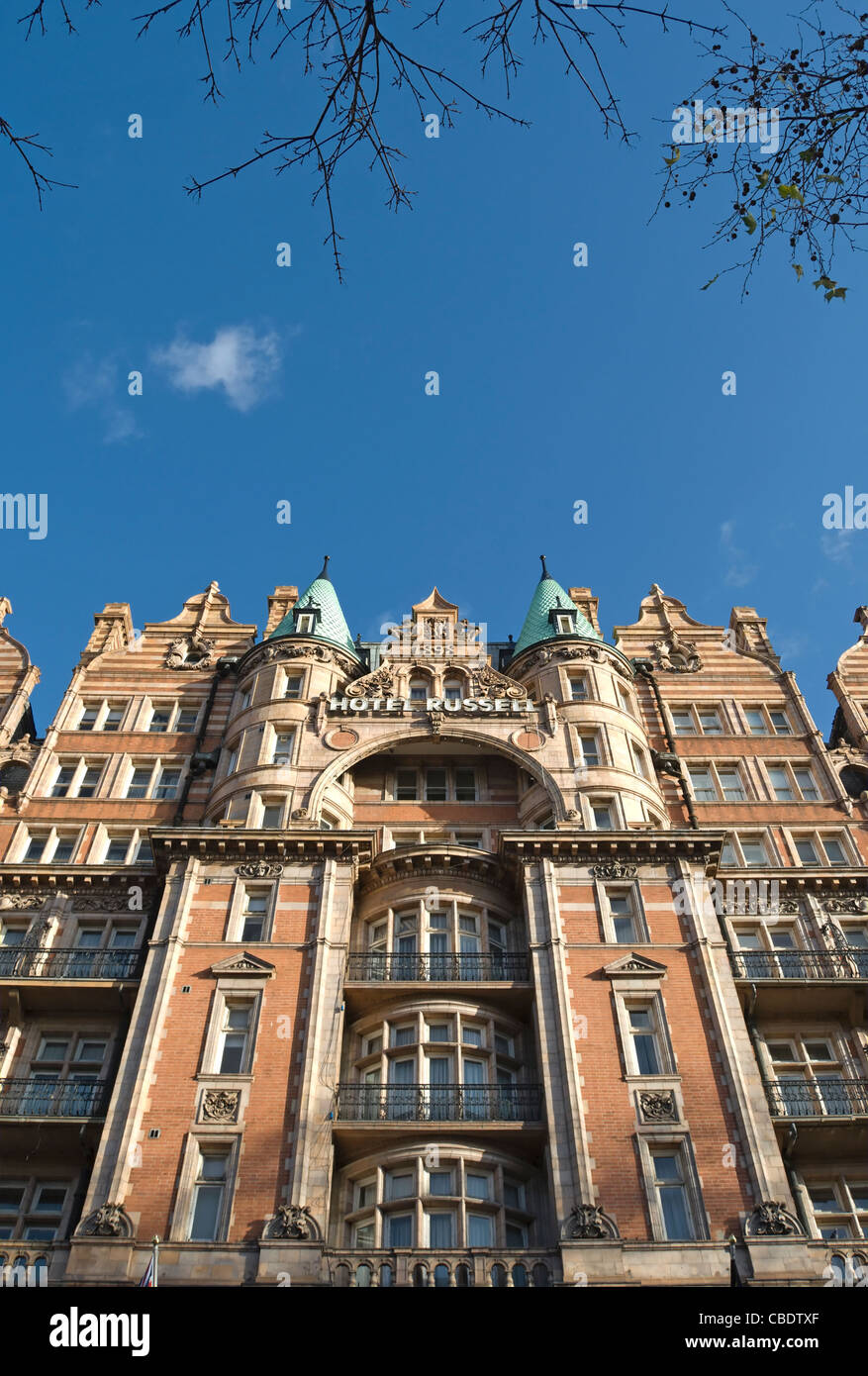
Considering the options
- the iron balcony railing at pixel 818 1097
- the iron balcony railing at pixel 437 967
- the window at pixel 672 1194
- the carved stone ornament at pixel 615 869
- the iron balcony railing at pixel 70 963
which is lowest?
the window at pixel 672 1194

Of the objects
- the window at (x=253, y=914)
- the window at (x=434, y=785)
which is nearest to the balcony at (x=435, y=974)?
the window at (x=253, y=914)

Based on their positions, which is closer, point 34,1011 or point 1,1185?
point 1,1185

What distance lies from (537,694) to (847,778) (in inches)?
414

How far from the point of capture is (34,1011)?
28.1 metres

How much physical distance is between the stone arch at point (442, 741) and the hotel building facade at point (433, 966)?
12 centimetres

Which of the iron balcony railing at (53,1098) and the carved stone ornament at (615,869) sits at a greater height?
the carved stone ornament at (615,869)

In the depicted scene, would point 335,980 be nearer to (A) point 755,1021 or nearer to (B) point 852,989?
(A) point 755,1021

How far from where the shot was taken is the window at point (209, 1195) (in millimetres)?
22250

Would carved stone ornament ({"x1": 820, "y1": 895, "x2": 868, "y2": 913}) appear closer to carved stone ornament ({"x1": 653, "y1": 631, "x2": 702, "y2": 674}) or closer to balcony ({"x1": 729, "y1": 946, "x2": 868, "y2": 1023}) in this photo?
balcony ({"x1": 729, "y1": 946, "x2": 868, "y2": 1023})

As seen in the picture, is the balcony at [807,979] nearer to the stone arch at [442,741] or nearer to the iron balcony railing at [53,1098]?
the stone arch at [442,741]

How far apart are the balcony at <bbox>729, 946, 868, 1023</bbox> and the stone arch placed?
6611 mm

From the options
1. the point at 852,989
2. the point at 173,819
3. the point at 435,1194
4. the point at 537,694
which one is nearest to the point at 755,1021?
the point at 852,989
